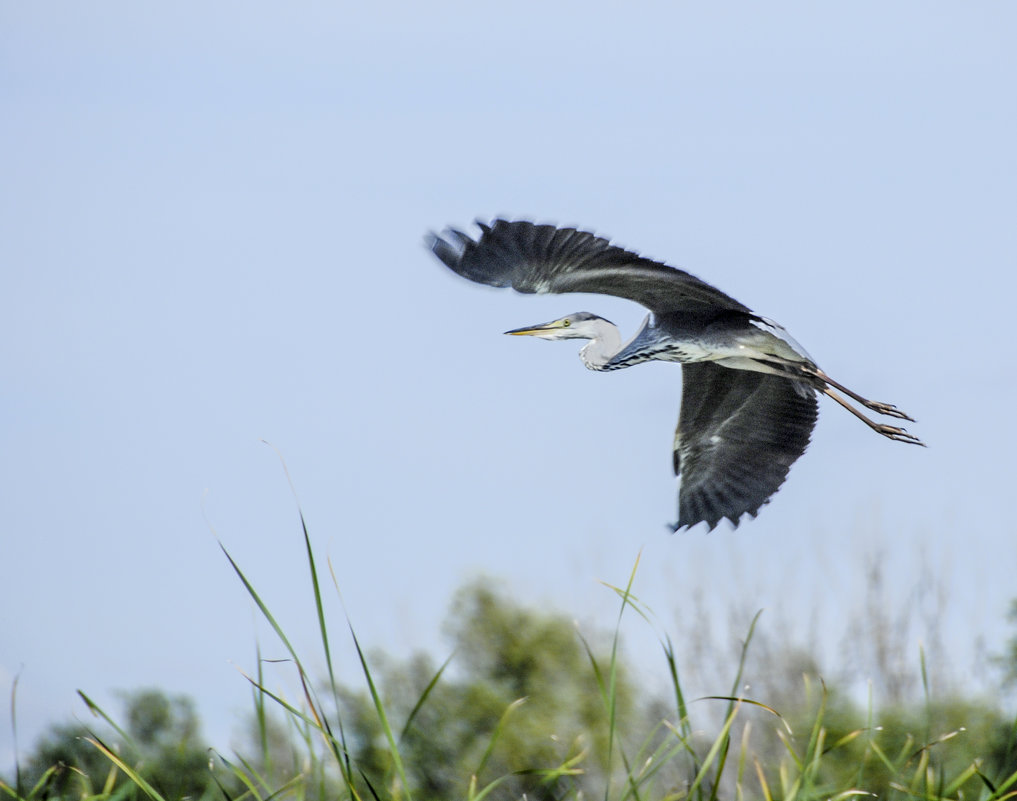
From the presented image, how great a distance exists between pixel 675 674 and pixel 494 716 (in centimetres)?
1568

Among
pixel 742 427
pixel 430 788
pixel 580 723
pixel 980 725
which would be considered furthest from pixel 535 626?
pixel 742 427

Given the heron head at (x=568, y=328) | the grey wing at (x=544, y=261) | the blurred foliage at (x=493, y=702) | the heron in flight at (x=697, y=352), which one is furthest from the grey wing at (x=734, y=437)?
the blurred foliage at (x=493, y=702)

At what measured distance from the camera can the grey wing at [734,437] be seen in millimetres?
6480

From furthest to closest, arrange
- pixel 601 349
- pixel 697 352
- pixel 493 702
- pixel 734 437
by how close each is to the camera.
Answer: pixel 493 702 < pixel 734 437 < pixel 601 349 < pixel 697 352

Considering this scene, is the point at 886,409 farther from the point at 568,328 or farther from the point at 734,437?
the point at 568,328

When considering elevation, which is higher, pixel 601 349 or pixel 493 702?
pixel 601 349

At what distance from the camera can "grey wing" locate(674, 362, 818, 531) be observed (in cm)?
648

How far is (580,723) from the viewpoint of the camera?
19.3 m

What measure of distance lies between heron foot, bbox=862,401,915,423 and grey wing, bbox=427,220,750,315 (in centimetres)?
142

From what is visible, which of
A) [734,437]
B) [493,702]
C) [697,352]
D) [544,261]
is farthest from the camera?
[493,702]

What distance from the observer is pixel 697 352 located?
5898mm

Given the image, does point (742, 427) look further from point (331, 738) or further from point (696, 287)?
point (331, 738)

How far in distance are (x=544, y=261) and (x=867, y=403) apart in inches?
84.9

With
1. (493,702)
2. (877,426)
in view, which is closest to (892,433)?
(877,426)
